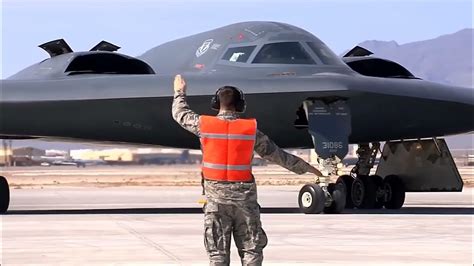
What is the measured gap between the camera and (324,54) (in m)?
21.2

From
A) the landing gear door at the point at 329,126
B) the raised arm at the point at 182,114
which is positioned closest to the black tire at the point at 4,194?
the landing gear door at the point at 329,126

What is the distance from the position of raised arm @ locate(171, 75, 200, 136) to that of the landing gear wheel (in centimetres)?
1112

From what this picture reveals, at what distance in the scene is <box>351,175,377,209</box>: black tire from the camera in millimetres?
23375

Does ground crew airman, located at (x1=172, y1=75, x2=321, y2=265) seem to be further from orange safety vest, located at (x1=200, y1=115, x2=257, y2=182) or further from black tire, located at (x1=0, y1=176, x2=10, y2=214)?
black tire, located at (x1=0, y1=176, x2=10, y2=214)

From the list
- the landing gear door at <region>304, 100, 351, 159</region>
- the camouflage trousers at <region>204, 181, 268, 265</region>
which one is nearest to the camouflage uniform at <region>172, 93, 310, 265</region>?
the camouflage trousers at <region>204, 181, 268, 265</region>

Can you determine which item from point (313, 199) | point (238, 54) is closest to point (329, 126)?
point (313, 199)

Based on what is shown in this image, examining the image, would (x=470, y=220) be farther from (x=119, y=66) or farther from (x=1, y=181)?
(x=1, y=181)

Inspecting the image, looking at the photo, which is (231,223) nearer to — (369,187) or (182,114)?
(182,114)

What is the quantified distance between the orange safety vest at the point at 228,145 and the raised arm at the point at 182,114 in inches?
3.4

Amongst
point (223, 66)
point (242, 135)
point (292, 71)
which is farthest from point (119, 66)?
point (242, 135)

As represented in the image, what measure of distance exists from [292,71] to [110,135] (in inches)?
160

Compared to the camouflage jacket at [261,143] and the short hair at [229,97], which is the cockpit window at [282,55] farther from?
the short hair at [229,97]

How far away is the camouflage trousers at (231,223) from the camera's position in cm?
862

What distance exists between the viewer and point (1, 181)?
22.3 m
